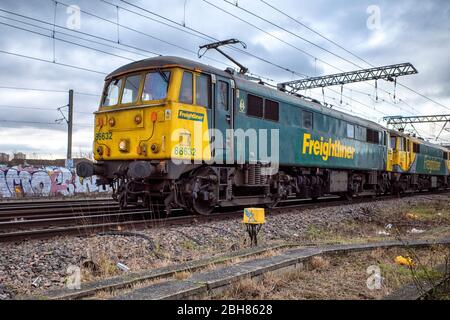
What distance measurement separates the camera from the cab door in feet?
33.6

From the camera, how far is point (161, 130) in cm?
914

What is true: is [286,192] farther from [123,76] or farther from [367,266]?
[367,266]

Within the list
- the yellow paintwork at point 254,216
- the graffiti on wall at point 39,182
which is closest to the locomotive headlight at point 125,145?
the yellow paintwork at point 254,216

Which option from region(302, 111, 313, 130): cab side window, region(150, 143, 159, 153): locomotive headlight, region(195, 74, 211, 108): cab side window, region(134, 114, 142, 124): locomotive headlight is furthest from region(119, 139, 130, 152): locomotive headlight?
region(302, 111, 313, 130): cab side window

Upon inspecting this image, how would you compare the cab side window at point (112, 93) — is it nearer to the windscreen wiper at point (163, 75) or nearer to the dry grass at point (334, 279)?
the windscreen wiper at point (163, 75)

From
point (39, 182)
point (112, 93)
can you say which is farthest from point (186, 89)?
point (39, 182)

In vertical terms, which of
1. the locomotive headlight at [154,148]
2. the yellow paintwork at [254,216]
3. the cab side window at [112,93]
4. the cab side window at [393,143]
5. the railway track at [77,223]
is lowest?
the railway track at [77,223]

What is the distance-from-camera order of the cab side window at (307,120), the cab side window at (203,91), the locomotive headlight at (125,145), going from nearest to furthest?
the locomotive headlight at (125,145) < the cab side window at (203,91) < the cab side window at (307,120)

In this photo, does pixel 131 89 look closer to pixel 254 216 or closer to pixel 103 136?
pixel 103 136

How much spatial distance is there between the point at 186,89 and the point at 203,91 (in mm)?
576

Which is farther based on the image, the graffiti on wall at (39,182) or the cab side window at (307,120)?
the graffiti on wall at (39,182)

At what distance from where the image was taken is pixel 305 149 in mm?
14266

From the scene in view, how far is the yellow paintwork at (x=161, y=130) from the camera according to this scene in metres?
9.10

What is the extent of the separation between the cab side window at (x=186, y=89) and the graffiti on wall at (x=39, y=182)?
41.2 feet
